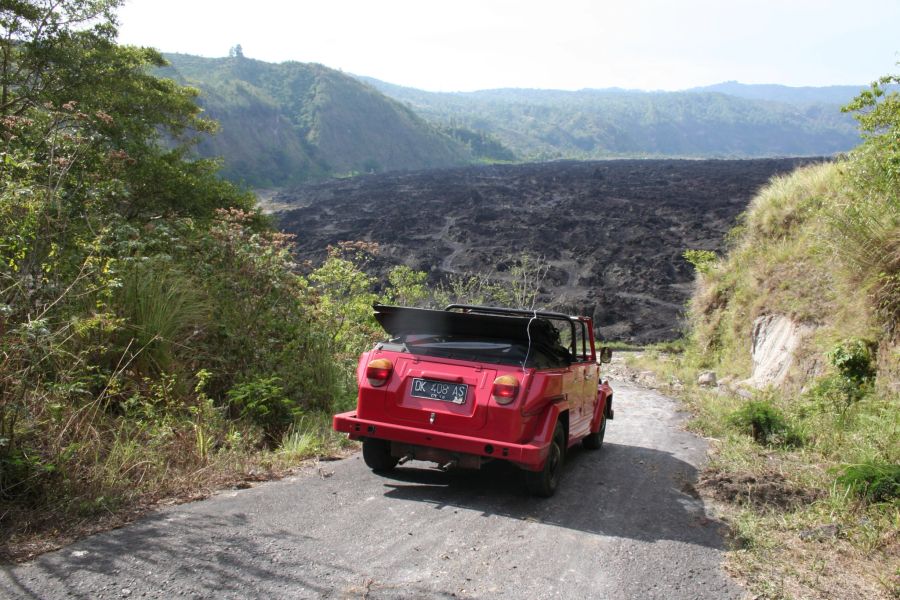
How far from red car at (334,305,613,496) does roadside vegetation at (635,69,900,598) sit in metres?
1.57

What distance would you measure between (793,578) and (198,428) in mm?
4576

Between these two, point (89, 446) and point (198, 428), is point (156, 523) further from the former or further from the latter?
point (198, 428)

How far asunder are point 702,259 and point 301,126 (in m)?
109

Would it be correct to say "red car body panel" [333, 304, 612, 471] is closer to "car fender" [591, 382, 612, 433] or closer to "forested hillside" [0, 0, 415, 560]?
"forested hillside" [0, 0, 415, 560]

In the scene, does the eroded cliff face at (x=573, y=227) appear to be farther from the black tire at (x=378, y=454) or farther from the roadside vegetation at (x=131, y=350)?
the black tire at (x=378, y=454)

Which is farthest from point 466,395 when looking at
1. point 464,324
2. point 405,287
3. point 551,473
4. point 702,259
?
point 702,259

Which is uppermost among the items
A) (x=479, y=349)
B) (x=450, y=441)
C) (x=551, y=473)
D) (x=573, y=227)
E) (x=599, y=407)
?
(x=479, y=349)

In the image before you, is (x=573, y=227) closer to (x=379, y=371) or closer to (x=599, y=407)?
(x=599, y=407)

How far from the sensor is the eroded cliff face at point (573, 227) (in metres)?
34.8

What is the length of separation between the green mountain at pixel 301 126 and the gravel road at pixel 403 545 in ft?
273

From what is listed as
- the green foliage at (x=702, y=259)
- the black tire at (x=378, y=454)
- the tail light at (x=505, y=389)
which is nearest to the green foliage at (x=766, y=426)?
the tail light at (x=505, y=389)

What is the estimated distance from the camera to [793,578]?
4.15 m

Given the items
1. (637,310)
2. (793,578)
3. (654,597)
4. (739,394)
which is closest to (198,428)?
(654,597)

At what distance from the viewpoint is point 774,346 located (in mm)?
13367
